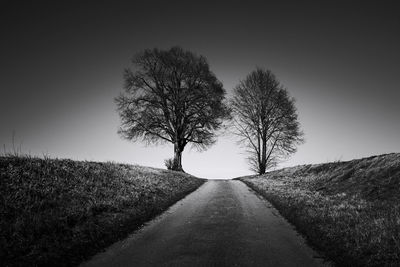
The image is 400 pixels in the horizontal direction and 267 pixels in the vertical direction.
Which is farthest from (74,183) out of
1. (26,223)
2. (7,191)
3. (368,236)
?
(368,236)

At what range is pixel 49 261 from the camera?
4121 mm

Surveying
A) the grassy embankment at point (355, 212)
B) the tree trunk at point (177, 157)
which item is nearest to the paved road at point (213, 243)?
the grassy embankment at point (355, 212)

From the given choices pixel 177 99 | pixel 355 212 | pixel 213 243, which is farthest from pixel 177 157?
pixel 213 243

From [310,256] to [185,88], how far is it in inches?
870

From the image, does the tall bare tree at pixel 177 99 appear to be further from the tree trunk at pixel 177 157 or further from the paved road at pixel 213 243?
the paved road at pixel 213 243

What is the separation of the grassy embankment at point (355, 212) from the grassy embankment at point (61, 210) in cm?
478

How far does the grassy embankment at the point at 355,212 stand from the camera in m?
4.49

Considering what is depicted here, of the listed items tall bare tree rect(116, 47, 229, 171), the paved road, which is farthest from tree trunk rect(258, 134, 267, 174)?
the paved road

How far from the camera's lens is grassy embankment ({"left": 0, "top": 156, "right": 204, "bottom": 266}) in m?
4.50

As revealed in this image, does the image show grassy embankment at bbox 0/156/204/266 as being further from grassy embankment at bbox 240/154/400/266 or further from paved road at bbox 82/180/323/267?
grassy embankment at bbox 240/154/400/266

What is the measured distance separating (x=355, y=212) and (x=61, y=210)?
8522mm

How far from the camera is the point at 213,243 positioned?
5.16 m

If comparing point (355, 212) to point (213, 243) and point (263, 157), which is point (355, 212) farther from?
point (263, 157)

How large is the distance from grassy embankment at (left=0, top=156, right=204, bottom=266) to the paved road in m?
0.59
